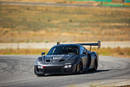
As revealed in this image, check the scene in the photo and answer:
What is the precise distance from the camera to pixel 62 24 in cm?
5662

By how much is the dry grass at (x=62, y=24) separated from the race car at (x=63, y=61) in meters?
33.0

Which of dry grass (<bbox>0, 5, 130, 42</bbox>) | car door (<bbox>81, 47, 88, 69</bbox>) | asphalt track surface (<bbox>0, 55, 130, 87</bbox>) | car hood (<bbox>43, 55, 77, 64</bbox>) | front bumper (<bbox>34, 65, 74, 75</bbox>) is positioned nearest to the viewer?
asphalt track surface (<bbox>0, 55, 130, 87</bbox>)

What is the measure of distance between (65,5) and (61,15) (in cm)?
624

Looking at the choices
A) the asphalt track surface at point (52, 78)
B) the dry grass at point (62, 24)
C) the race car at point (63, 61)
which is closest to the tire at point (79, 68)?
the race car at point (63, 61)

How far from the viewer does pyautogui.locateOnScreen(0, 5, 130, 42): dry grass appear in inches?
1973

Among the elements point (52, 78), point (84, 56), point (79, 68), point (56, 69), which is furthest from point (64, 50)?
point (52, 78)

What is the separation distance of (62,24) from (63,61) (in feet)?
141

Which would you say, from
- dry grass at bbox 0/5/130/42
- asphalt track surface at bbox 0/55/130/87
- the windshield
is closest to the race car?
the windshield

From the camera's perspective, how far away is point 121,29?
181 ft

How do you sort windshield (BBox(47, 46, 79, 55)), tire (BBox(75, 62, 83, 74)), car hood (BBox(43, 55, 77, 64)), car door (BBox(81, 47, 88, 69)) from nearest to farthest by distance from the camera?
car hood (BBox(43, 55, 77, 64))
tire (BBox(75, 62, 83, 74))
car door (BBox(81, 47, 88, 69))
windshield (BBox(47, 46, 79, 55))

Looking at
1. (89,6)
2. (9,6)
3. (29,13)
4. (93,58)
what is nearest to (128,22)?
(89,6)

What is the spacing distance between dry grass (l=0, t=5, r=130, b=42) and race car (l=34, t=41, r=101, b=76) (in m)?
33.0

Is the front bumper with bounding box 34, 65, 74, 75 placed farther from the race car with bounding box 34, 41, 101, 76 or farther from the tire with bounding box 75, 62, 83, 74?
the tire with bounding box 75, 62, 83, 74

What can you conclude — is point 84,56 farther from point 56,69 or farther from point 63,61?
point 56,69
